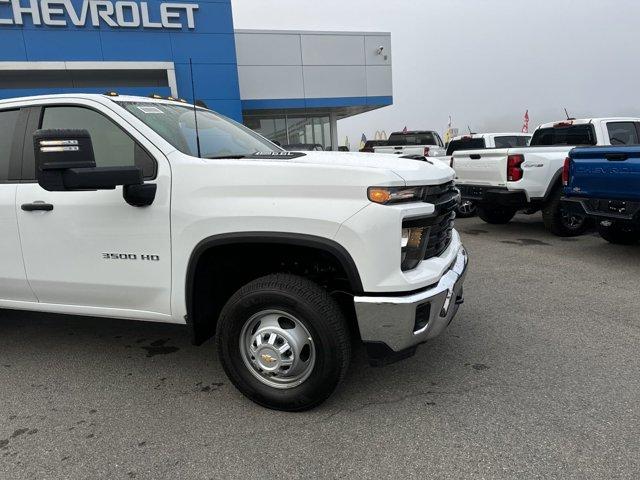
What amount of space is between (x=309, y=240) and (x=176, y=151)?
106 cm

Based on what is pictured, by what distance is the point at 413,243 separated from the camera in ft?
8.48

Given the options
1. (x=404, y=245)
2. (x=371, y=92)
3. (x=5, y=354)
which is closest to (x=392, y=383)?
(x=404, y=245)

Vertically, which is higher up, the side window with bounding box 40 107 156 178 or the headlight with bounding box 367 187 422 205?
the side window with bounding box 40 107 156 178

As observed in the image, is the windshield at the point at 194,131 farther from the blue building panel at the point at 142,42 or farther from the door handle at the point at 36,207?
the blue building panel at the point at 142,42

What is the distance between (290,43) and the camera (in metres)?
18.9

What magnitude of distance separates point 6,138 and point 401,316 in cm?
309

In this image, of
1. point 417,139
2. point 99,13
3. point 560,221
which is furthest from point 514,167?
point 99,13

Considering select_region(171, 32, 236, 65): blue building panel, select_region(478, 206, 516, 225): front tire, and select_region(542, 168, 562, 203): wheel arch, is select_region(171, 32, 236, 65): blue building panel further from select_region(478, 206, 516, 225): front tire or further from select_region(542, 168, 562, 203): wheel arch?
select_region(542, 168, 562, 203): wheel arch

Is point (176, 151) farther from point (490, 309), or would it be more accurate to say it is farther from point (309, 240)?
point (490, 309)

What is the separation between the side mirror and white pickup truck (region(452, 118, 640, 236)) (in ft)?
22.2

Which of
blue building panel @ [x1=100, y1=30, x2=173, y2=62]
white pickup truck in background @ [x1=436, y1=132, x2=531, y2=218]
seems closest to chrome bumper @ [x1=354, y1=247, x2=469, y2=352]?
white pickup truck in background @ [x1=436, y1=132, x2=531, y2=218]

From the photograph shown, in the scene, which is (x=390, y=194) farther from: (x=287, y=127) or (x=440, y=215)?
(x=287, y=127)

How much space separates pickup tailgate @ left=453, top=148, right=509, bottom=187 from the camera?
779 cm

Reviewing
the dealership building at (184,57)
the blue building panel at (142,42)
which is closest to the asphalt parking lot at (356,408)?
the dealership building at (184,57)
